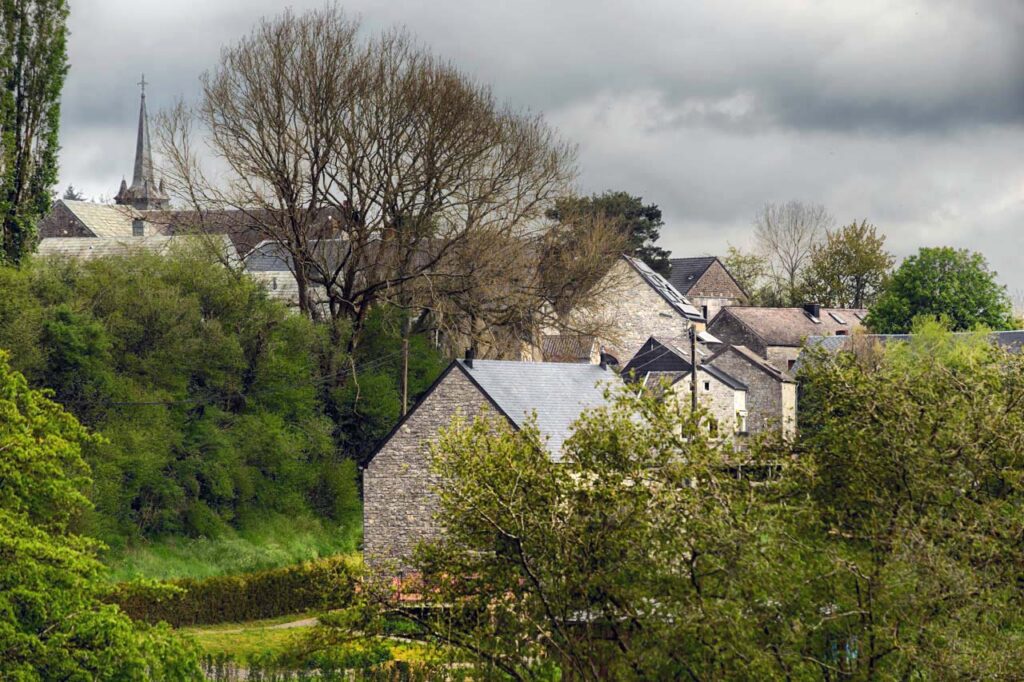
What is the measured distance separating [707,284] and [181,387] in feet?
214

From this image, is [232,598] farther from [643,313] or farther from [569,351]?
[643,313]

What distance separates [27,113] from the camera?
42688mm

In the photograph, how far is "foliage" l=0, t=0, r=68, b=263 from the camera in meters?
41.5

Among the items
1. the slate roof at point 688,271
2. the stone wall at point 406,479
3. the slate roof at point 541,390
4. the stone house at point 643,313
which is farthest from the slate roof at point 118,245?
the slate roof at point 688,271

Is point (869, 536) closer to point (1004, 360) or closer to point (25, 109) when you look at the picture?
point (1004, 360)

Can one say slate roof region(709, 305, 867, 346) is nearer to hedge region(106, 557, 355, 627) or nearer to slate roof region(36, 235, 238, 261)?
slate roof region(36, 235, 238, 261)

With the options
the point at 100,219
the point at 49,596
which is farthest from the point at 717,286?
the point at 49,596

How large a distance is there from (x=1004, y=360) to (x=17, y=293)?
95.4 feet

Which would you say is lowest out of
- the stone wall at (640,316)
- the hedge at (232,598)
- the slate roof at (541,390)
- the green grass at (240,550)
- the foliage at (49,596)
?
the hedge at (232,598)

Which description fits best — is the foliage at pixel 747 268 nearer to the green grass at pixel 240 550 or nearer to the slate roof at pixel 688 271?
the slate roof at pixel 688 271

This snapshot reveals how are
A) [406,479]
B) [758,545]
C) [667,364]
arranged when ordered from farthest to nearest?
[667,364]
[406,479]
[758,545]

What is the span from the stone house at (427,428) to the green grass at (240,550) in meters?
3.62

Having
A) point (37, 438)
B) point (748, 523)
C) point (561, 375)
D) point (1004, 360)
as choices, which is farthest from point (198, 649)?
point (561, 375)

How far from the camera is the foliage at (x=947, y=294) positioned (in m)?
79.8
